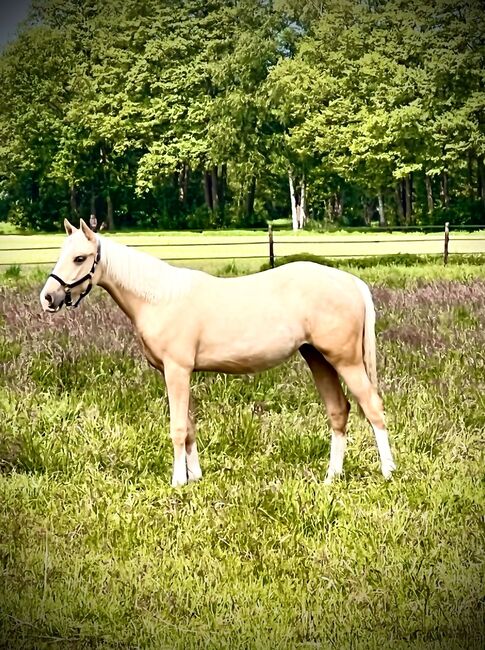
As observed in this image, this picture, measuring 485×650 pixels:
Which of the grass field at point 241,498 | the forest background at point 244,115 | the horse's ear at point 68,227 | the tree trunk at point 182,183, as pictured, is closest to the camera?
the grass field at point 241,498

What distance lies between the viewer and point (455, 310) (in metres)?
2.18

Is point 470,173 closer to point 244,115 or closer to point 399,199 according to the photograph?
point 399,199

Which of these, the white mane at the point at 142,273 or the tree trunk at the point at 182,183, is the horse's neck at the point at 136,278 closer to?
the white mane at the point at 142,273

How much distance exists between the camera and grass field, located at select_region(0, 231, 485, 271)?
183cm

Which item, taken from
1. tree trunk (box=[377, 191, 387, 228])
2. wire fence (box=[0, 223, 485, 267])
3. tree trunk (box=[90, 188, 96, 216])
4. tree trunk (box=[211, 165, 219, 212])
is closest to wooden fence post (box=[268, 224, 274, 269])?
wire fence (box=[0, 223, 485, 267])

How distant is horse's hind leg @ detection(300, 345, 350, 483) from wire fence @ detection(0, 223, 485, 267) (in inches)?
7.8

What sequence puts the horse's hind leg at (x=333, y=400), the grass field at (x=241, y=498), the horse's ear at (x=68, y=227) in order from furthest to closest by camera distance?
the horse's hind leg at (x=333, y=400) < the horse's ear at (x=68, y=227) < the grass field at (x=241, y=498)

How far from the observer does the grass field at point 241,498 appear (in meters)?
1.41

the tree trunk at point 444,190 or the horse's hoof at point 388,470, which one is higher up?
the tree trunk at point 444,190

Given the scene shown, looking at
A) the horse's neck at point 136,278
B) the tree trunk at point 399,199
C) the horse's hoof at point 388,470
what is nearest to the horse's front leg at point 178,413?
the horse's neck at point 136,278

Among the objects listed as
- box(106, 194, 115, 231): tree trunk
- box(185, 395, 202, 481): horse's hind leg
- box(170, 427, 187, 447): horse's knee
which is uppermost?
box(106, 194, 115, 231): tree trunk

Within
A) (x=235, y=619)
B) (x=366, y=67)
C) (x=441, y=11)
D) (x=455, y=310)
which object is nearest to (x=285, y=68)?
(x=366, y=67)

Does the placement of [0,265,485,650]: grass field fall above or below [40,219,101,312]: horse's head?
below

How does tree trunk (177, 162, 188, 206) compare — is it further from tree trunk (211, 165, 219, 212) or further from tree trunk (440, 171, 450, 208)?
tree trunk (440, 171, 450, 208)
